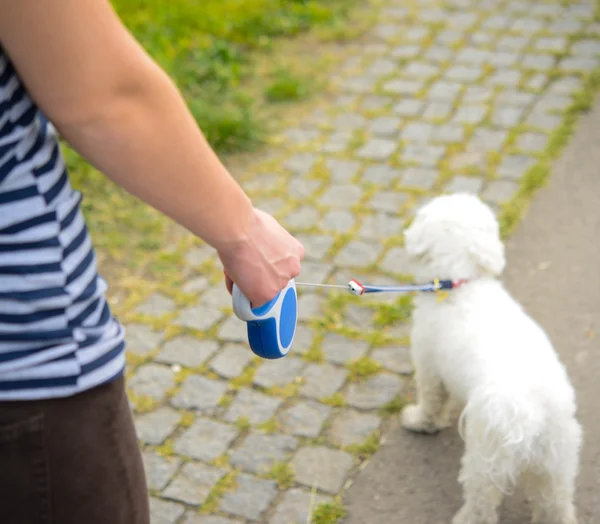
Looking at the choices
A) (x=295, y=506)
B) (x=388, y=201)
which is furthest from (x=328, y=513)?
(x=388, y=201)

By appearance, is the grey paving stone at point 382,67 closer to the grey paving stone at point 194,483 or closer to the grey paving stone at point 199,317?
the grey paving stone at point 199,317

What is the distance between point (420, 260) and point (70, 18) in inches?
78.1

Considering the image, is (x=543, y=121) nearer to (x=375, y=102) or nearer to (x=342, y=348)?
(x=375, y=102)

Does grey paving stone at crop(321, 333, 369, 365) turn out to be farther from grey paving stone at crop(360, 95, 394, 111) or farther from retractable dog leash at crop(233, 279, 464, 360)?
grey paving stone at crop(360, 95, 394, 111)

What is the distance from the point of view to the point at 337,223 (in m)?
4.55

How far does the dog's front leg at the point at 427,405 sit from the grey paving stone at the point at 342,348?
416mm

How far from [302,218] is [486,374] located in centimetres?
216

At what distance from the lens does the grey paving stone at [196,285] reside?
4.23 metres

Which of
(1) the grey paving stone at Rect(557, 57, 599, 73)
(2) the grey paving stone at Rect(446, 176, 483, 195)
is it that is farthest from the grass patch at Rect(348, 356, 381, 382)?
(1) the grey paving stone at Rect(557, 57, 599, 73)

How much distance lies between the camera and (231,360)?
378 centimetres

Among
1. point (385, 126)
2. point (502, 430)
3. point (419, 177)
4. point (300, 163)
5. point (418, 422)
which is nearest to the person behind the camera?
point (502, 430)

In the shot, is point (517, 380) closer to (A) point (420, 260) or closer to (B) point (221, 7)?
(A) point (420, 260)

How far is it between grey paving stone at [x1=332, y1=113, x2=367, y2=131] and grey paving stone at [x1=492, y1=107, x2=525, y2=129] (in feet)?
2.70

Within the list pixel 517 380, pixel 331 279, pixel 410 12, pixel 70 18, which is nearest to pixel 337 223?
pixel 331 279
